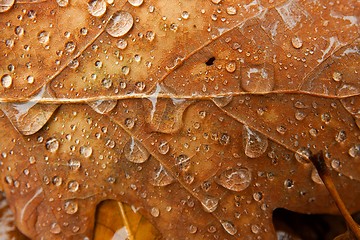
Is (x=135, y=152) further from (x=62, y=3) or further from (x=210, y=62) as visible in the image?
(x=62, y=3)

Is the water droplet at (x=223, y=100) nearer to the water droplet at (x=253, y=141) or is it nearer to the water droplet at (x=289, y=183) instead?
the water droplet at (x=253, y=141)

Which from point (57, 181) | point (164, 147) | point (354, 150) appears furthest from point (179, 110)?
point (354, 150)

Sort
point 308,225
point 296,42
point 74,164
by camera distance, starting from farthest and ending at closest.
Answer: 1. point 308,225
2. point 74,164
3. point 296,42

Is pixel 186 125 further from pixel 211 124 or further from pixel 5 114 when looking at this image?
pixel 5 114

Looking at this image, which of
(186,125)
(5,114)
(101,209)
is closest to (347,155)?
(186,125)

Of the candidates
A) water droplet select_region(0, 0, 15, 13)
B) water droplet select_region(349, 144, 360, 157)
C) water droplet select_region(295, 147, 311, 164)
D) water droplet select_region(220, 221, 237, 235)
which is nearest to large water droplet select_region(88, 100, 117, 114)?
water droplet select_region(0, 0, 15, 13)
